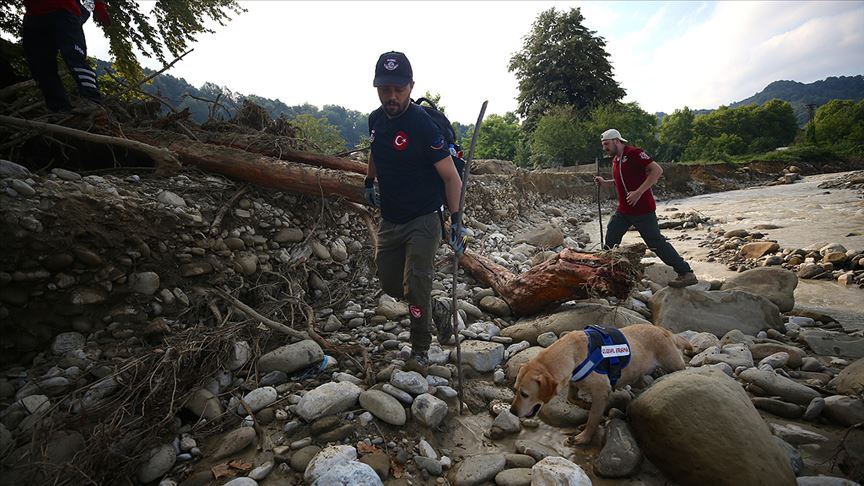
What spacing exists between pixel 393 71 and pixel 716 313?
4607mm

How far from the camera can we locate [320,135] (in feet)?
86.3

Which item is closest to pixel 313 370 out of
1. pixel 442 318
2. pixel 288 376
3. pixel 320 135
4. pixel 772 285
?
pixel 288 376

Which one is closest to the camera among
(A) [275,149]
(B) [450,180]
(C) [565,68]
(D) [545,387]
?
(D) [545,387]

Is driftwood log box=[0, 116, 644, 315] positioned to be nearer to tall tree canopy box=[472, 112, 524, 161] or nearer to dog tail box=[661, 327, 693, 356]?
dog tail box=[661, 327, 693, 356]

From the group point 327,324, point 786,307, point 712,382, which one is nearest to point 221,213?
point 327,324

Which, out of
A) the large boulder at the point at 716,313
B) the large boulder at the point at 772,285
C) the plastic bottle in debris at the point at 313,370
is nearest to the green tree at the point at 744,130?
the large boulder at the point at 772,285

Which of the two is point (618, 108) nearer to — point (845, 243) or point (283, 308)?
point (845, 243)

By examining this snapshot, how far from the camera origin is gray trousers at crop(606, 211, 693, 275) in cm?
475

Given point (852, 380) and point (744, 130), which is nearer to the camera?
point (852, 380)

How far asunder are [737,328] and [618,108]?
121 ft

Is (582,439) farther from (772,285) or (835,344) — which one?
(772,285)

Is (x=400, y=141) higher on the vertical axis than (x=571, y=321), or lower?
higher

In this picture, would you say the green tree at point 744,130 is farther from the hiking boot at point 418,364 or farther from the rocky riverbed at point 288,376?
the hiking boot at point 418,364

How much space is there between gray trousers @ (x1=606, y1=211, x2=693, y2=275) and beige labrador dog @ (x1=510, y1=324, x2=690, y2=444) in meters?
2.25
